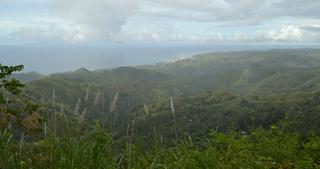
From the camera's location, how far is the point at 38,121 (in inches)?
159

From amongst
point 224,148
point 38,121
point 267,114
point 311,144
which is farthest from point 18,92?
point 267,114

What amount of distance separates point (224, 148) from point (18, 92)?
8.56 feet

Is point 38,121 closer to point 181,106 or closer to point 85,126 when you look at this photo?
point 85,126

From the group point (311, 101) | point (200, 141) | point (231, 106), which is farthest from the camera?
point (231, 106)

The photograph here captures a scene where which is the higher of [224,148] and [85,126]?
[85,126]

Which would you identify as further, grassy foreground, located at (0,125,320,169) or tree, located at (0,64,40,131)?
tree, located at (0,64,40,131)

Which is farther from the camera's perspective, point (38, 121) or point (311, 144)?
point (311, 144)

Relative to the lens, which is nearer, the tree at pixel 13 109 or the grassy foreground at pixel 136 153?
the grassy foreground at pixel 136 153

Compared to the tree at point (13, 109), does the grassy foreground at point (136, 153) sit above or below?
below

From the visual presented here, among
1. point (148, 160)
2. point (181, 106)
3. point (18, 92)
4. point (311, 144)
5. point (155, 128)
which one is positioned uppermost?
point (18, 92)

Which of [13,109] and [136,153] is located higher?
[13,109]

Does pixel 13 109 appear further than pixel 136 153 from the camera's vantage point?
Yes

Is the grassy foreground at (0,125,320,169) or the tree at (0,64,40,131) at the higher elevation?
the tree at (0,64,40,131)

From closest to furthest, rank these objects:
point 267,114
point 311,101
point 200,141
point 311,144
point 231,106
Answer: point 200,141 < point 311,144 < point 267,114 < point 311,101 < point 231,106
